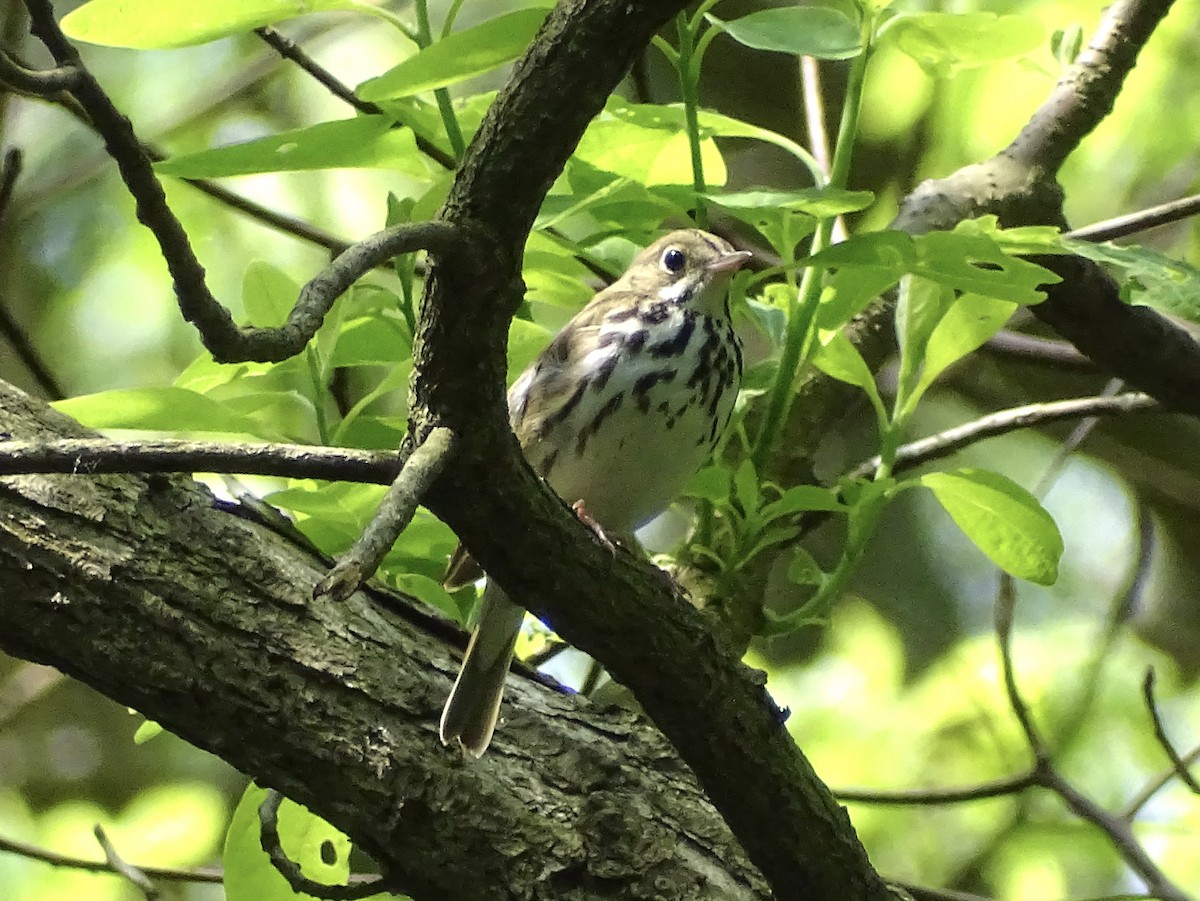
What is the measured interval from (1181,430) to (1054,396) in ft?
1.22

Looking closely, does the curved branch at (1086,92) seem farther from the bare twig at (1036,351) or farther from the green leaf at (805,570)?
the green leaf at (805,570)

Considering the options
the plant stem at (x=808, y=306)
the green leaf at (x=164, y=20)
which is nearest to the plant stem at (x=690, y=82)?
the plant stem at (x=808, y=306)

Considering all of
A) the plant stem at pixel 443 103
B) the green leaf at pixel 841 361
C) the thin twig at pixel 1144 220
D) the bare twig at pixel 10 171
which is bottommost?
the plant stem at pixel 443 103

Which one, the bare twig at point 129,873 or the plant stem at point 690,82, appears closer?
the plant stem at point 690,82

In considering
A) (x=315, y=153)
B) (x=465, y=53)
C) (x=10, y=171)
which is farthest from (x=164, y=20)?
(x=10, y=171)

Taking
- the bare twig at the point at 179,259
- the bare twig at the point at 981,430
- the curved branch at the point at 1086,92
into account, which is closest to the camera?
the bare twig at the point at 179,259

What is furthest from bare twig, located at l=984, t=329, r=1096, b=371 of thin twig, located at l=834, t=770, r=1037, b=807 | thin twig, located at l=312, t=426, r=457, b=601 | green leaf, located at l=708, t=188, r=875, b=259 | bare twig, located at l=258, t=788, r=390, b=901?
thin twig, located at l=312, t=426, r=457, b=601

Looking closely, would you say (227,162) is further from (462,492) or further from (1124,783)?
(1124,783)

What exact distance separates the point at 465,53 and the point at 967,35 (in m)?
0.59

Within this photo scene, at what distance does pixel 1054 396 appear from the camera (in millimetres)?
3107

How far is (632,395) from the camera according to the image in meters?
1.54

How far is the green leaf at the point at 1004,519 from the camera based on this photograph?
133 centimetres

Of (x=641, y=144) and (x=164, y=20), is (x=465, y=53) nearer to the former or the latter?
(x=164, y=20)

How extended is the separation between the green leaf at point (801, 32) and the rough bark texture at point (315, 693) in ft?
2.15
